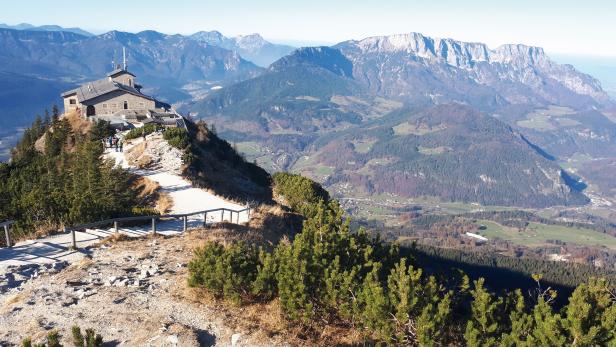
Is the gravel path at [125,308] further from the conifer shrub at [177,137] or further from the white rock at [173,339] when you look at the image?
the conifer shrub at [177,137]

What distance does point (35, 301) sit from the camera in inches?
711

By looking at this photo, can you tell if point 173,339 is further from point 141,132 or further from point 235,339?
point 141,132

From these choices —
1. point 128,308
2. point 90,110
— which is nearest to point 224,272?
point 128,308

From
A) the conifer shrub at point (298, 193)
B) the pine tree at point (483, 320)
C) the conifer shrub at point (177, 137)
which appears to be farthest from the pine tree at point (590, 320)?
the conifer shrub at point (177, 137)

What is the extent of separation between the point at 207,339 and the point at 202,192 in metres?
28.0

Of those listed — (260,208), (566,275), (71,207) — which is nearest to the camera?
(71,207)

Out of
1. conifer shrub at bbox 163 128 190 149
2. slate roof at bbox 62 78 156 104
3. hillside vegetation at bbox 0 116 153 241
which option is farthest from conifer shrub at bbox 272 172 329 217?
slate roof at bbox 62 78 156 104

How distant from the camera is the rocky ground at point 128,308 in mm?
15812

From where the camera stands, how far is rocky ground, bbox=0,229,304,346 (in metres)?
15.8

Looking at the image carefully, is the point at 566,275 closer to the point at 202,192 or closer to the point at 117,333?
the point at 202,192

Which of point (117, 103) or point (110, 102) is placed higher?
point (110, 102)

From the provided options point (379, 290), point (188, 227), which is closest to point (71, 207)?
point (188, 227)

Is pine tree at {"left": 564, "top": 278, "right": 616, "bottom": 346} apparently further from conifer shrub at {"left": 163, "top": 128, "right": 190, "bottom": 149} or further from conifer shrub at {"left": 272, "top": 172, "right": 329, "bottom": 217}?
conifer shrub at {"left": 163, "top": 128, "right": 190, "bottom": 149}

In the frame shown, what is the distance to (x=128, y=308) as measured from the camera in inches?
699
